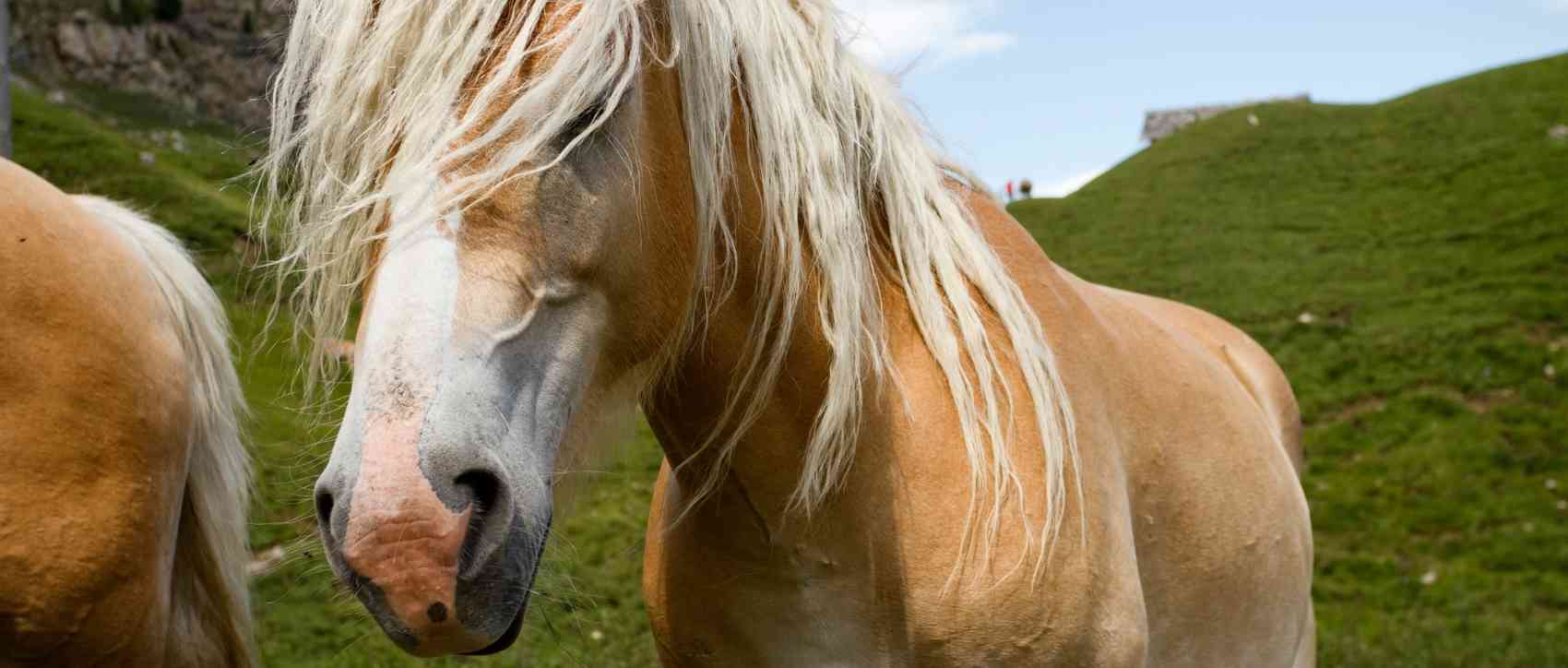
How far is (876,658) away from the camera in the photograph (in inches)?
79.0

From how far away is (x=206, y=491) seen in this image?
121 inches

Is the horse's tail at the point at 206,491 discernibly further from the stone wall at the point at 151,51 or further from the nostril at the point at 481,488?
the stone wall at the point at 151,51

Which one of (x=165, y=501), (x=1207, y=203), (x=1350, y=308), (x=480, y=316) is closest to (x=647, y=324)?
(x=480, y=316)

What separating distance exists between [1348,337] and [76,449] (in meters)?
13.5

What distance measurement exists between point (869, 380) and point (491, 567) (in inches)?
32.4

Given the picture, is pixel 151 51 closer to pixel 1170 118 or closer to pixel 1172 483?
pixel 1170 118

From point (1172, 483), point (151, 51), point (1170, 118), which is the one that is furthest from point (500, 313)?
point (151, 51)

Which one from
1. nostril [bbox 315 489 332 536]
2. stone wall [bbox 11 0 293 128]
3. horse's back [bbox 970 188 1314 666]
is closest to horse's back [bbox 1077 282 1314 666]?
horse's back [bbox 970 188 1314 666]

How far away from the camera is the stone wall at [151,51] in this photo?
88.9 ft

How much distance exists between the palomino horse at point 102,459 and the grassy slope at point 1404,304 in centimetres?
629

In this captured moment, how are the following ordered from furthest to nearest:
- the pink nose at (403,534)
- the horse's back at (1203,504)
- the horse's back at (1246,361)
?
1. the horse's back at (1246,361)
2. the horse's back at (1203,504)
3. the pink nose at (403,534)

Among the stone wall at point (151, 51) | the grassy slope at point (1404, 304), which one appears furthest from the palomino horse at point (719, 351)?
the stone wall at point (151, 51)

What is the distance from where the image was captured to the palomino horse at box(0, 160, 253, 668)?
8.41 ft

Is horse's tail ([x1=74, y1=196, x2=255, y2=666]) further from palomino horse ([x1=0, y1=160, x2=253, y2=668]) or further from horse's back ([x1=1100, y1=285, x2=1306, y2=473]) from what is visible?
horse's back ([x1=1100, y1=285, x2=1306, y2=473])
